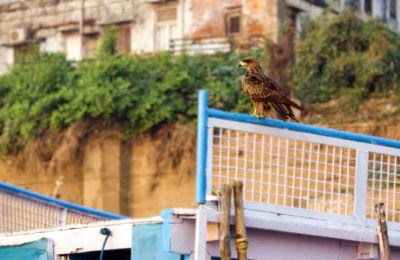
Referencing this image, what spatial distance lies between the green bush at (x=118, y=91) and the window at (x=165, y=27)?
1136 mm

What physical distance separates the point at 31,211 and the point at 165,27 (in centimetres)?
1446

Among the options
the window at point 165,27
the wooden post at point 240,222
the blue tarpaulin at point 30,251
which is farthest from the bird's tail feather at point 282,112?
the window at point 165,27

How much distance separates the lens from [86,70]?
2175 cm

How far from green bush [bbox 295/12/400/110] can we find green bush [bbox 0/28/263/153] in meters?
1.42

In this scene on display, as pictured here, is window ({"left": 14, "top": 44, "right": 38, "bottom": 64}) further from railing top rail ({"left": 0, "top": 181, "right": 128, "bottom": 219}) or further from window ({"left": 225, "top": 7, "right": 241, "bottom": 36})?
railing top rail ({"left": 0, "top": 181, "right": 128, "bottom": 219})

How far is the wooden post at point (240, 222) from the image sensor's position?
5.93 metres

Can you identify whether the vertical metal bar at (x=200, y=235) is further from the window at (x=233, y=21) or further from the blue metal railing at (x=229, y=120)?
the window at (x=233, y=21)

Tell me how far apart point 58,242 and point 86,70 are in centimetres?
1494

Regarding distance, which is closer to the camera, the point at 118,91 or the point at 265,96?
the point at 265,96

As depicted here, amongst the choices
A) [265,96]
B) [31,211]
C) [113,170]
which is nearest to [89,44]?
[113,170]

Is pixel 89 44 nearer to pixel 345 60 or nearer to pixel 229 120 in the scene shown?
pixel 345 60

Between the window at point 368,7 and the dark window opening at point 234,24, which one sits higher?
the window at point 368,7

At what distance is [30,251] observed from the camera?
733cm

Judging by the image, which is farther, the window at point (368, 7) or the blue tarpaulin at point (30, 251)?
the window at point (368, 7)
